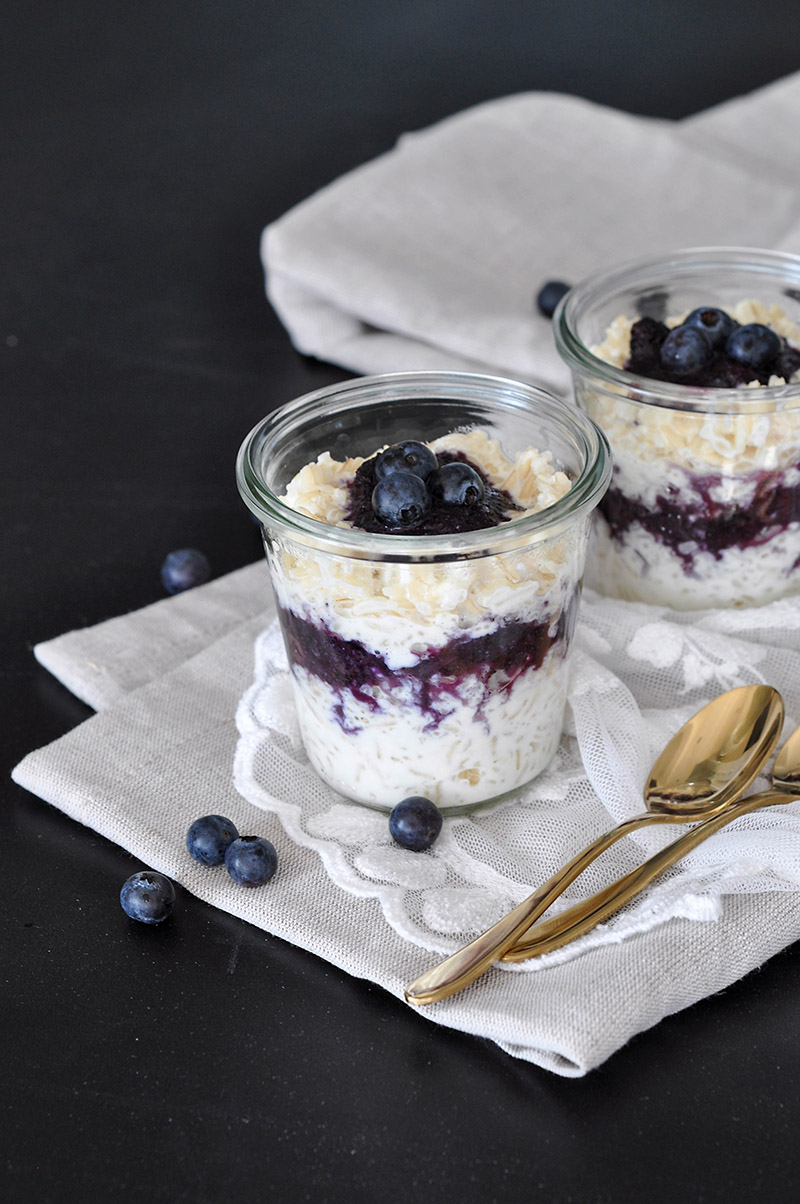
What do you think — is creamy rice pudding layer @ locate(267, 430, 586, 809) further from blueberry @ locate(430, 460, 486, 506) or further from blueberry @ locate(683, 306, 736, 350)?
blueberry @ locate(683, 306, 736, 350)

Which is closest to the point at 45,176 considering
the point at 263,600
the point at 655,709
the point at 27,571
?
the point at 27,571

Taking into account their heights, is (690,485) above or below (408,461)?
below

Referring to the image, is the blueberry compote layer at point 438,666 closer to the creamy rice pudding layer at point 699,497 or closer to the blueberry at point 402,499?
the blueberry at point 402,499

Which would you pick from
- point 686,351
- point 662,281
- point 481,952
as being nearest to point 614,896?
point 481,952

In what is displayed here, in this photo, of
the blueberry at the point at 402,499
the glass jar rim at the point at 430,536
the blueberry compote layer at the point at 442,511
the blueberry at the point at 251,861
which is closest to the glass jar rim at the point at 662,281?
the glass jar rim at the point at 430,536

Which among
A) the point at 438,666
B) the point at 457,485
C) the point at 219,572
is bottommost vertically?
the point at 219,572

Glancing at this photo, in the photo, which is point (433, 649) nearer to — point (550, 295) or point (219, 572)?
point (219, 572)

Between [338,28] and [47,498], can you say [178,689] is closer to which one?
[47,498]
